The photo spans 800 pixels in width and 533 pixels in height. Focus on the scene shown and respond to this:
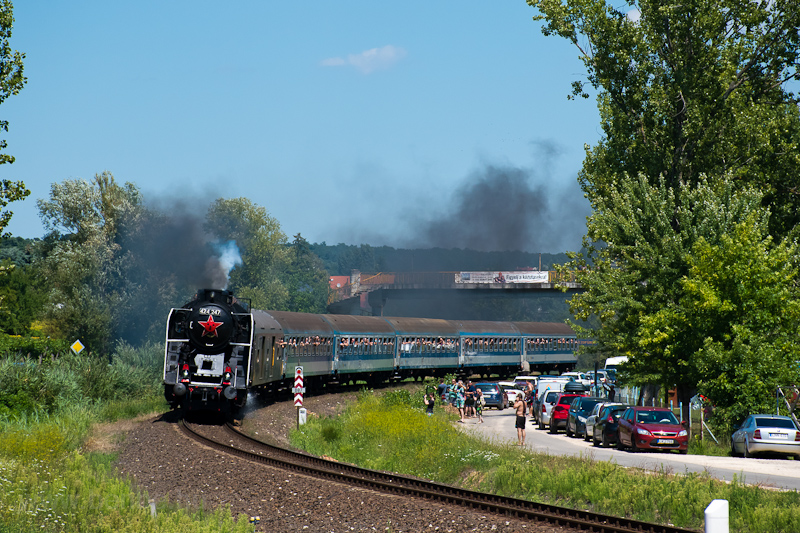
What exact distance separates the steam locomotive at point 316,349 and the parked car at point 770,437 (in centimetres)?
1408

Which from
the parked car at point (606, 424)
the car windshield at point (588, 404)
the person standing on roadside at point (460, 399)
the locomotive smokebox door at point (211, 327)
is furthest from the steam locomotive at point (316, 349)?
the car windshield at point (588, 404)

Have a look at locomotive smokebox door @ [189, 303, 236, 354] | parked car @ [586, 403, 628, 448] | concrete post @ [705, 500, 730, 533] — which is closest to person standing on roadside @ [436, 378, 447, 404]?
parked car @ [586, 403, 628, 448]

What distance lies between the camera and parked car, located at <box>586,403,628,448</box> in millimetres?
25969

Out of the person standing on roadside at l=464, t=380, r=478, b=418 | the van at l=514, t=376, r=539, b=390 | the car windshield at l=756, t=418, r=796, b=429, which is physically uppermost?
the car windshield at l=756, t=418, r=796, b=429

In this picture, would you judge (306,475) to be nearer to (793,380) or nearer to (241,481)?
(241,481)

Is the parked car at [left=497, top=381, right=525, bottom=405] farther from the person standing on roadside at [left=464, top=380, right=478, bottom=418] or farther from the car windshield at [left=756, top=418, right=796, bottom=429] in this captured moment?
the car windshield at [left=756, top=418, right=796, bottom=429]

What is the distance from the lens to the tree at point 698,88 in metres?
33.8

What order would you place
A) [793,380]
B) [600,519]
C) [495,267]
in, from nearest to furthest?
[600,519], [793,380], [495,267]

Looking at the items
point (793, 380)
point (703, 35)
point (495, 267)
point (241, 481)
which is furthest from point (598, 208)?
point (495, 267)

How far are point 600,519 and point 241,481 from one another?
6.89 meters

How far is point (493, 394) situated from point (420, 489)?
93.5ft

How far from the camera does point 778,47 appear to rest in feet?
115

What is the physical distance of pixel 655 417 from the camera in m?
25.0

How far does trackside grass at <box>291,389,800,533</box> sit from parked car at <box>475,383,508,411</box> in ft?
53.4
